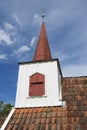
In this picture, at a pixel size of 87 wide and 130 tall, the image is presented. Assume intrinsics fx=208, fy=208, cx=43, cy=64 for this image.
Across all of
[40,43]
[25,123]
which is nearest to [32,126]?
[25,123]

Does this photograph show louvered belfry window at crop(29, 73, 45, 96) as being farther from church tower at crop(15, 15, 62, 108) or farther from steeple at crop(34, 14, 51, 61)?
steeple at crop(34, 14, 51, 61)

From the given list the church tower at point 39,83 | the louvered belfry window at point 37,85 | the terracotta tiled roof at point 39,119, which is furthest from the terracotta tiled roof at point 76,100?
the louvered belfry window at point 37,85

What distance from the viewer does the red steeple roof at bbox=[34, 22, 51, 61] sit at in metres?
15.9

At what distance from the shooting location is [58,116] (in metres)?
12.1

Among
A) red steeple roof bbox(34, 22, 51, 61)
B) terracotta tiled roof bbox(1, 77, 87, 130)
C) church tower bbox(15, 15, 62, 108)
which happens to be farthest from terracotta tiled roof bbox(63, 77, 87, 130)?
red steeple roof bbox(34, 22, 51, 61)

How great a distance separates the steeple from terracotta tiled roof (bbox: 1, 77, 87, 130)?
3.26 meters

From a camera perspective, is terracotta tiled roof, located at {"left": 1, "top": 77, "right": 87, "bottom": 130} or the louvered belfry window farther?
the louvered belfry window

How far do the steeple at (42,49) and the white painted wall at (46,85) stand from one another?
0.90 metres

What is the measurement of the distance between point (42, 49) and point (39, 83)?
10.3 ft

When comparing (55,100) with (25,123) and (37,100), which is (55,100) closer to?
(37,100)

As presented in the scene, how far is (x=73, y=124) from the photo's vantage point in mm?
11203

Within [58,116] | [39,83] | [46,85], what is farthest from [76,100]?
[39,83]

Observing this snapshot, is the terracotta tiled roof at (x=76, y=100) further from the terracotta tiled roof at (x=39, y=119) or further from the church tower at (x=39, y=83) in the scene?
the church tower at (x=39, y=83)

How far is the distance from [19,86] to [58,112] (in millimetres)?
3603
